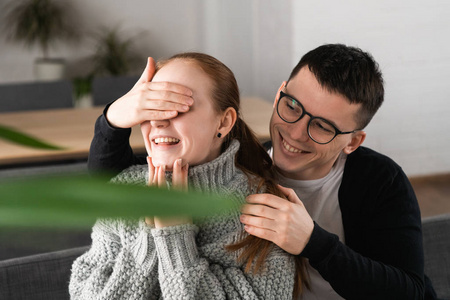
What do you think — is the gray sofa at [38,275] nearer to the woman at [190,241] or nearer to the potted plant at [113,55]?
the woman at [190,241]

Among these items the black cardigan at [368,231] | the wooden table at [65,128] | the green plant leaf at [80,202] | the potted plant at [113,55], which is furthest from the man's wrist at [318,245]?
the potted plant at [113,55]

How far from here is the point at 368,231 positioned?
1.30 metres

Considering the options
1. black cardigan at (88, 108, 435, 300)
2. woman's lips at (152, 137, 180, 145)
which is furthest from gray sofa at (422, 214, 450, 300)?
woman's lips at (152, 137, 180, 145)

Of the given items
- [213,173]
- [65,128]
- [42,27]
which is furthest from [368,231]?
[42,27]

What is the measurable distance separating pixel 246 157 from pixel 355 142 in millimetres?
281

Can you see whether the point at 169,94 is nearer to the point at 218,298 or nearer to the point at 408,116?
the point at 218,298

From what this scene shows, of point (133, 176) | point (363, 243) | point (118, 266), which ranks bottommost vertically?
point (363, 243)

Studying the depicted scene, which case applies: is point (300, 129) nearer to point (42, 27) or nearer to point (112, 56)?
point (112, 56)

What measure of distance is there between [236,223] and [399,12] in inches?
138

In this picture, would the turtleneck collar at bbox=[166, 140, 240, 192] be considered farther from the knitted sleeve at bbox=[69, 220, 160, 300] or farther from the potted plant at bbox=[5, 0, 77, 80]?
the potted plant at bbox=[5, 0, 77, 80]

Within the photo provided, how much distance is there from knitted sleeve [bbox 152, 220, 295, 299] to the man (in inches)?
2.7

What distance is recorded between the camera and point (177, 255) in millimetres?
1013

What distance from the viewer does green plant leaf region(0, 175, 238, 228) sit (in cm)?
13

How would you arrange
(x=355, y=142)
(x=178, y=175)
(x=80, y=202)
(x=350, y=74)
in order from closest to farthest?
(x=80, y=202)
(x=178, y=175)
(x=350, y=74)
(x=355, y=142)
